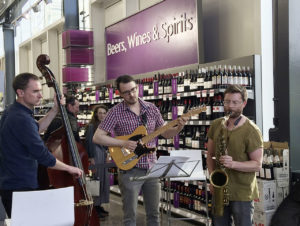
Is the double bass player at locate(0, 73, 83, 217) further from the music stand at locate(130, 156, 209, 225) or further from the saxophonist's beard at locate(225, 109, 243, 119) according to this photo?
the saxophonist's beard at locate(225, 109, 243, 119)

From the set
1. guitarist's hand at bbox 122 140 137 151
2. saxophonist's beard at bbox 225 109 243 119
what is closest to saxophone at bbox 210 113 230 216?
saxophonist's beard at bbox 225 109 243 119

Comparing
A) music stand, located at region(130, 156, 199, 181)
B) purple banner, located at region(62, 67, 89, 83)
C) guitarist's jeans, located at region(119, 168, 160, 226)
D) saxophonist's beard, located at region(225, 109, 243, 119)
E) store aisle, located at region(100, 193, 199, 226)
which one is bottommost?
store aisle, located at region(100, 193, 199, 226)

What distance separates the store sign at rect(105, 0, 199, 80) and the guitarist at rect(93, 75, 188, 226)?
299 cm

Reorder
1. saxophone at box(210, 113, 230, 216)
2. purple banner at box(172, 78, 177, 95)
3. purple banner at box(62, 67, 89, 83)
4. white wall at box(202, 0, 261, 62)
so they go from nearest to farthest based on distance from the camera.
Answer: saxophone at box(210, 113, 230, 216) → purple banner at box(172, 78, 177, 95) → white wall at box(202, 0, 261, 62) → purple banner at box(62, 67, 89, 83)

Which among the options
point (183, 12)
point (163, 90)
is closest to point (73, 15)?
point (183, 12)

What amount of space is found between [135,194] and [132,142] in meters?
0.45

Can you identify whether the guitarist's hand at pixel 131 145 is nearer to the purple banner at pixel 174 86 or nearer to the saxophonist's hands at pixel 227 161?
the saxophonist's hands at pixel 227 161

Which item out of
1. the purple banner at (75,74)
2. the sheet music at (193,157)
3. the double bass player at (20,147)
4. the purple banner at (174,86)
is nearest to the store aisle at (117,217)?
the sheet music at (193,157)

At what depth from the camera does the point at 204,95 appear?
5.12 meters

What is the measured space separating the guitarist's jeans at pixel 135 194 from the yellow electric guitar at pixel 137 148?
2.8 inches

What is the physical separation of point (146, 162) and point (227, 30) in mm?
3788

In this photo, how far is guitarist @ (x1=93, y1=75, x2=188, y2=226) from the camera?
3.37 metres

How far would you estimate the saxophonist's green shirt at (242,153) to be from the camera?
3.14 meters

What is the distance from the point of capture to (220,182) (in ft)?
10.7
